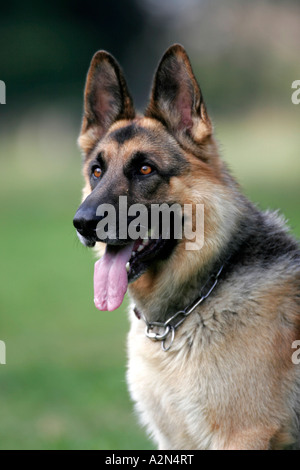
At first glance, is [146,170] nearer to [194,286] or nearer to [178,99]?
[178,99]

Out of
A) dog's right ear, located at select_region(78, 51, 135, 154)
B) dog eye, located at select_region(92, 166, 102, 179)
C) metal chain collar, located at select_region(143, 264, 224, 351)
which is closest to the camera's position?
metal chain collar, located at select_region(143, 264, 224, 351)

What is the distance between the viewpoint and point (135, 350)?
407 centimetres

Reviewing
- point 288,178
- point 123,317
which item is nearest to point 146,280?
point 123,317

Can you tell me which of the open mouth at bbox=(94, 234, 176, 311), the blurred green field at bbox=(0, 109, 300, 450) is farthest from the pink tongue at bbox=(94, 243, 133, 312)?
the blurred green field at bbox=(0, 109, 300, 450)

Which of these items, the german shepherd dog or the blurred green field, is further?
the blurred green field

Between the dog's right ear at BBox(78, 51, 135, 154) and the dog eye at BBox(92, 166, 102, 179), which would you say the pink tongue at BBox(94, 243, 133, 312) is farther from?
the dog's right ear at BBox(78, 51, 135, 154)

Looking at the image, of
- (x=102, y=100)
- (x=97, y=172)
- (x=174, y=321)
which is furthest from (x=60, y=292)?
(x=174, y=321)

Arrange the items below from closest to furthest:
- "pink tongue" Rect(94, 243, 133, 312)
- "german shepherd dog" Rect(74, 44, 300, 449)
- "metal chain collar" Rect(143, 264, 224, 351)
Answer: "german shepherd dog" Rect(74, 44, 300, 449) < "pink tongue" Rect(94, 243, 133, 312) < "metal chain collar" Rect(143, 264, 224, 351)

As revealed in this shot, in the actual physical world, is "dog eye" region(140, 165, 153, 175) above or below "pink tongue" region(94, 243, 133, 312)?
above

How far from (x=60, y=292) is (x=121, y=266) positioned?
904cm

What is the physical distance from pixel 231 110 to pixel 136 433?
51.2 ft

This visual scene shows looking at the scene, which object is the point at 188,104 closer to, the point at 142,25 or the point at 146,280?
the point at 146,280

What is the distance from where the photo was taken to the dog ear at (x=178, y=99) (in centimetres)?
389

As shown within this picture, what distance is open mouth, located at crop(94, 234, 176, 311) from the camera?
377 cm
